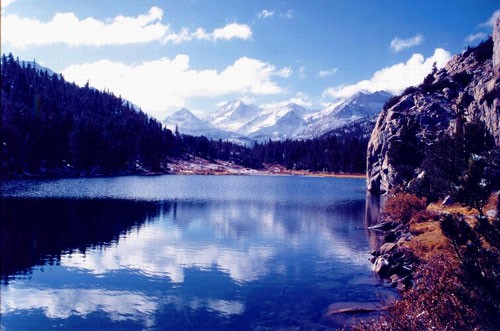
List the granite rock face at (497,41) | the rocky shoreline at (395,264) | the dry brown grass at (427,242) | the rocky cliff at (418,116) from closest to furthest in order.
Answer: the rocky shoreline at (395,264) < the dry brown grass at (427,242) < the granite rock face at (497,41) < the rocky cliff at (418,116)

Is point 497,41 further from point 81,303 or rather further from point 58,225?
point 58,225

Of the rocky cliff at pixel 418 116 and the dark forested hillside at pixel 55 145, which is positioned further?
the dark forested hillside at pixel 55 145

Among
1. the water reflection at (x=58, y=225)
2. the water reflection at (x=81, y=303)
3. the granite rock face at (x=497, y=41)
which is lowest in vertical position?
the water reflection at (x=81, y=303)

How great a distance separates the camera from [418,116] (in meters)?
111

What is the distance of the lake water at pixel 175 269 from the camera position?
75.9ft

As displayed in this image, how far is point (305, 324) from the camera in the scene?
22.4 m

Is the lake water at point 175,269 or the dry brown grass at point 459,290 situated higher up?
the dry brown grass at point 459,290

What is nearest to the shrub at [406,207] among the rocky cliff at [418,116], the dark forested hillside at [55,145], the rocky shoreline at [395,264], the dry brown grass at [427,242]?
the dry brown grass at [427,242]

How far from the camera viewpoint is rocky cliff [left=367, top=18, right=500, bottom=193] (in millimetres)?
93438

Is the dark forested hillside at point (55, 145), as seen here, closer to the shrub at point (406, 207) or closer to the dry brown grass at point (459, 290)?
the shrub at point (406, 207)

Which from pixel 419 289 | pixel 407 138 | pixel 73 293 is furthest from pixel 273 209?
pixel 419 289

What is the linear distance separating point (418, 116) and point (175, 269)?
98219mm

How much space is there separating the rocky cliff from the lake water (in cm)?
3940

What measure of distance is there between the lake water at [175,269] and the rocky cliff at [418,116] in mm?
39401
